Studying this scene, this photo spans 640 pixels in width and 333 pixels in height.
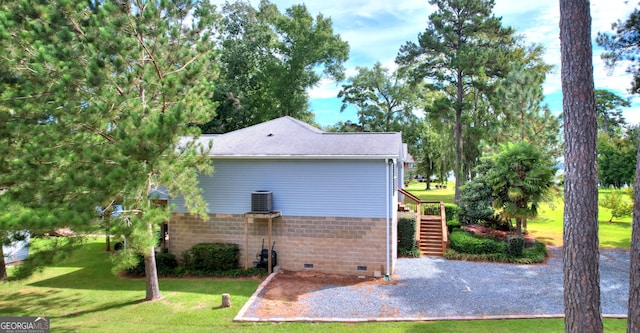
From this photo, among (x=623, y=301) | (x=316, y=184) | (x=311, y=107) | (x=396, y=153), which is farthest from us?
(x=311, y=107)

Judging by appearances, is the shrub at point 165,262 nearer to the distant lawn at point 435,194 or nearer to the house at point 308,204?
the house at point 308,204

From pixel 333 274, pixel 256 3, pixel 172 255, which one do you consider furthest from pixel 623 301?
pixel 256 3

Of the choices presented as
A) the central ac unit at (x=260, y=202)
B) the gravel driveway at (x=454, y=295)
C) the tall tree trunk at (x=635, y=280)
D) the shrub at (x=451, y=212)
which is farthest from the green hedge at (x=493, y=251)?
the tall tree trunk at (x=635, y=280)

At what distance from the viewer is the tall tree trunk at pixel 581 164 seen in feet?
16.9

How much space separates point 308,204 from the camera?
12.4m

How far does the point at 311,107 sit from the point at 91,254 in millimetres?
20877

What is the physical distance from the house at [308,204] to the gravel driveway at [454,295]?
1.45 m

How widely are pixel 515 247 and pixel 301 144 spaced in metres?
9.59

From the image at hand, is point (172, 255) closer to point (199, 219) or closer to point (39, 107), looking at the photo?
point (199, 219)

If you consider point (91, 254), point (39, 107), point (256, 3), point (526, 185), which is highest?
point (256, 3)

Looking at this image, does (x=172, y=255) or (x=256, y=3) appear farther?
(x=256, y=3)

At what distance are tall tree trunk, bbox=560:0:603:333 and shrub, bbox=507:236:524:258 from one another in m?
9.80

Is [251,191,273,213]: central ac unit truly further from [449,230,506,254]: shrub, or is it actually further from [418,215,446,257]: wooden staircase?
[449,230,506,254]: shrub

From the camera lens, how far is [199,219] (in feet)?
43.1
